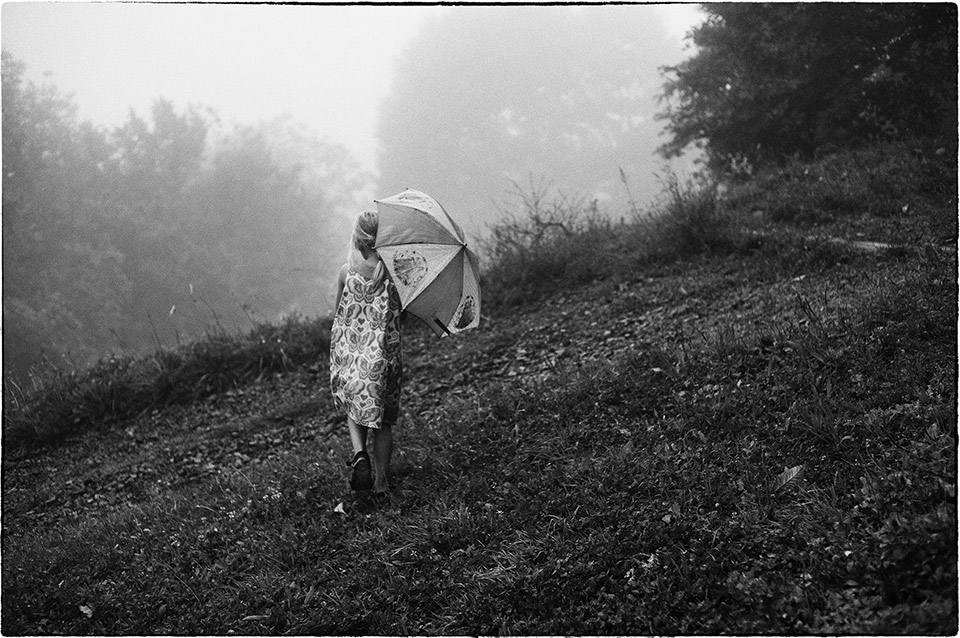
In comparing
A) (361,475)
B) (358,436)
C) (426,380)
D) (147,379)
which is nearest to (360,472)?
(361,475)

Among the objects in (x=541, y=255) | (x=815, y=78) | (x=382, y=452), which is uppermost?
(x=815, y=78)

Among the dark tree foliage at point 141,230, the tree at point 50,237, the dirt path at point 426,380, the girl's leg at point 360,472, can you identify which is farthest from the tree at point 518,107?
the girl's leg at point 360,472

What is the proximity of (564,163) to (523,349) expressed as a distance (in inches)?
1557

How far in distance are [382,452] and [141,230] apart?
959 inches

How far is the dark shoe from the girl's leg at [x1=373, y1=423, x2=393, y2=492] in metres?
0.22

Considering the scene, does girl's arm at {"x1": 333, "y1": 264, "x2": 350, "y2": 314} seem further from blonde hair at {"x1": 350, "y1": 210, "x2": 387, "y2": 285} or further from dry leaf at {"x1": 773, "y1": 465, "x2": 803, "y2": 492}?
Result: dry leaf at {"x1": 773, "y1": 465, "x2": 803, "y2": 492}

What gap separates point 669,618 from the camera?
3.01 meters

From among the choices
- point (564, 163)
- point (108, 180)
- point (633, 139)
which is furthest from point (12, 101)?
point (633, 139)

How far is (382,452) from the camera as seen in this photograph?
187 inches

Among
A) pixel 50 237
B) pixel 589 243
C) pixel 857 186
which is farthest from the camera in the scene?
pixel 50 237

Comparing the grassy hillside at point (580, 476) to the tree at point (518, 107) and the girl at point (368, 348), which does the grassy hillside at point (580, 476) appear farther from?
the tree at point (518, 107)

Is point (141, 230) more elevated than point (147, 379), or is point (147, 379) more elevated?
point (141, 230)

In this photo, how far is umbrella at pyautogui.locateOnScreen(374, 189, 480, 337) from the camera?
439 centimetres

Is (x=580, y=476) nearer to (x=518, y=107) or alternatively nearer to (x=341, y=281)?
(x=341, y=281)
